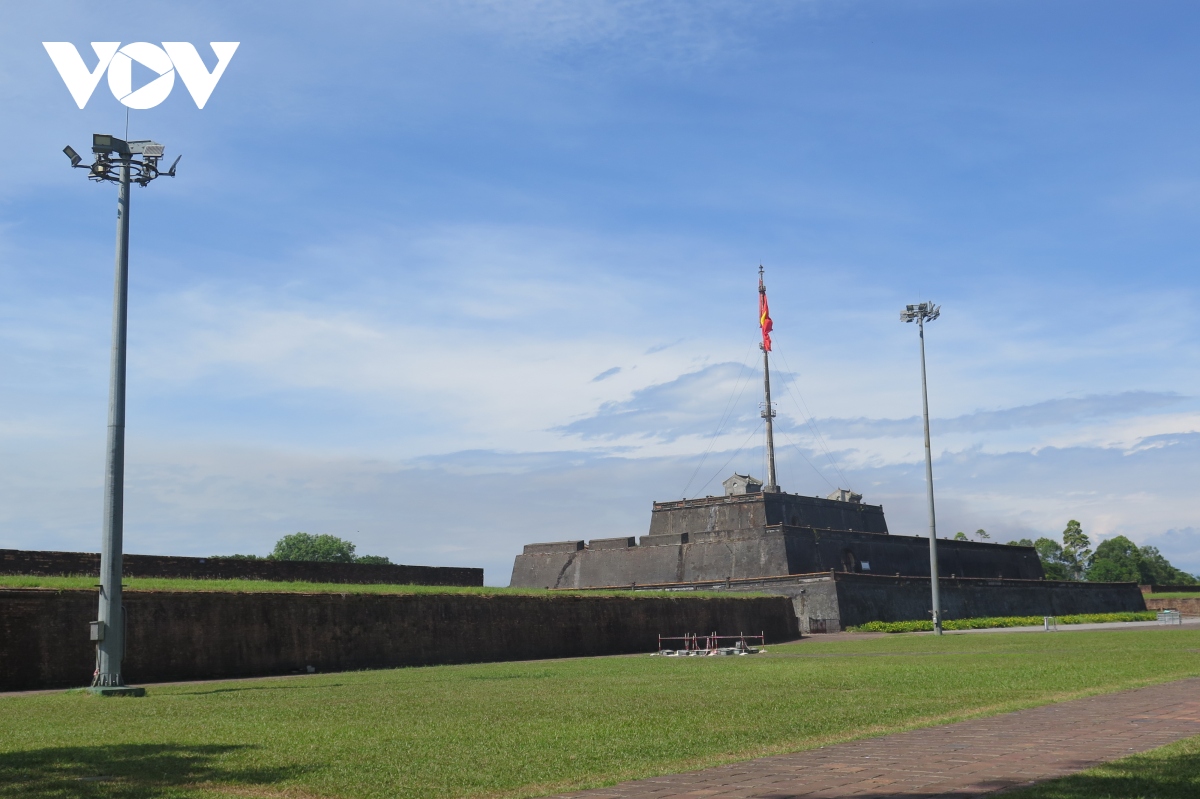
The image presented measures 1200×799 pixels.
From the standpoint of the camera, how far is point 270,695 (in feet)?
52.1

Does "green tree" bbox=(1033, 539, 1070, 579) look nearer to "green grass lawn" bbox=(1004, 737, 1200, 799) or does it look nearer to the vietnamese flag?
the vietnamese flag

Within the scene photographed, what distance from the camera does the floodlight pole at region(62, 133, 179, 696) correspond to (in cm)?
1664

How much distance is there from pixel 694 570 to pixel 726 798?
1824 inches

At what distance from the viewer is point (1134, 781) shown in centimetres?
664

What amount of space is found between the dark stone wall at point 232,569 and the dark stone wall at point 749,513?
16.0m

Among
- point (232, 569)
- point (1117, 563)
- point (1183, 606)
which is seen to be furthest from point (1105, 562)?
point (232, 569)

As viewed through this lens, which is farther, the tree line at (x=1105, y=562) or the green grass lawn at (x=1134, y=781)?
the tree line at (x=1105, y=562)

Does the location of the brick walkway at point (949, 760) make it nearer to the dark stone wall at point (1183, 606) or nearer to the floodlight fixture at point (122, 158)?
the floodlight fixture at point (122, 158)

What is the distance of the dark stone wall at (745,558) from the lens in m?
50.2

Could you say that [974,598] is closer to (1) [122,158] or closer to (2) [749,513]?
(2) [749,513]

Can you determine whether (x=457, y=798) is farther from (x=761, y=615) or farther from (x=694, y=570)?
(x=694, y=570)

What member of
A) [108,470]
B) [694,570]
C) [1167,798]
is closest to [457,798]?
[1167,798]

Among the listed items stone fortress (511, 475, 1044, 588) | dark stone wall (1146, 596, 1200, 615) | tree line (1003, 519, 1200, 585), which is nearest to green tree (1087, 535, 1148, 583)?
tree line (1003, 519, 1200, 585)

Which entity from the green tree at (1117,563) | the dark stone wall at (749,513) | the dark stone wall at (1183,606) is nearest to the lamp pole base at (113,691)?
the dark stone wall at (749,513)
